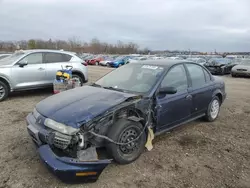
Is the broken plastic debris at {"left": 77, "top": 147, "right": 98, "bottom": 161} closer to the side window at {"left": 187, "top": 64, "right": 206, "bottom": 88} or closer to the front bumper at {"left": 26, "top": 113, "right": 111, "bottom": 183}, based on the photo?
the front bumper at {"left": 26, "top": 113, "right": 111, "bottom": 183}

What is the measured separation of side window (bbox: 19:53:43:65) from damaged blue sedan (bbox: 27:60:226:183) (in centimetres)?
403

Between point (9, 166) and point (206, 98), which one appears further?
point (206, 98)

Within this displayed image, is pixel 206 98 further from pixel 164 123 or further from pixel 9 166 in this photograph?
pixel 9 166

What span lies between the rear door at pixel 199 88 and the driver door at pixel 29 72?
5.10 meters

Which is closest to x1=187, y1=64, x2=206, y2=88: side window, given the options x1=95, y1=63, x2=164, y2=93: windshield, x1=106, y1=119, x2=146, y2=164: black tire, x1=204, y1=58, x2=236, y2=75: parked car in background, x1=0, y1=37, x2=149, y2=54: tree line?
x1=95, y1=63, x2=164, y2=93: windshield

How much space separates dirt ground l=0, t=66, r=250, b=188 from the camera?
3074 mm

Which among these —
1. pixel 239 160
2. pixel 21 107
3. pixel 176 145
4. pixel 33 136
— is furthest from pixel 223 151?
pixel 21 107

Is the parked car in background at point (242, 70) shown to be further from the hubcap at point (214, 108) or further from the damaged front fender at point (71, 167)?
the damaged front fender at point (71, 167)

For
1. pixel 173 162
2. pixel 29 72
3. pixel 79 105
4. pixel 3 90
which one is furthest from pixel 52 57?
pixel 173 162

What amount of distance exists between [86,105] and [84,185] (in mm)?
1070

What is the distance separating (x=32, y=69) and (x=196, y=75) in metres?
5.28

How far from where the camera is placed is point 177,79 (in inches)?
175

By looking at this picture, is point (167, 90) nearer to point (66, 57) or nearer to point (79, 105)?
point (79, 105)

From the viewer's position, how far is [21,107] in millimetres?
6590
